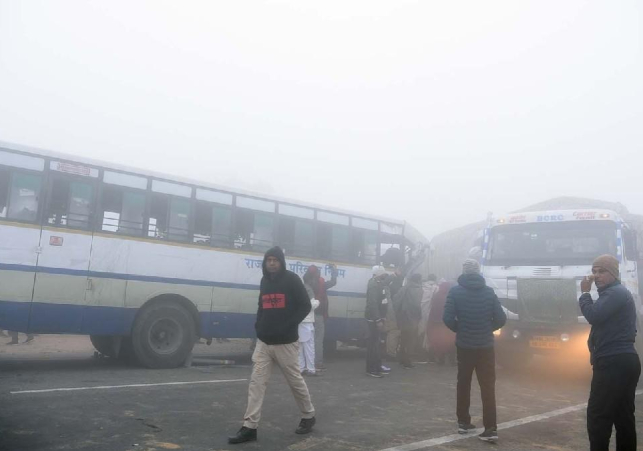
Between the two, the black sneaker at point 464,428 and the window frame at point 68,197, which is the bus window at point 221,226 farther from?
the black sneaker at point 464,428

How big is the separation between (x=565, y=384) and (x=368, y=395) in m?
4.28

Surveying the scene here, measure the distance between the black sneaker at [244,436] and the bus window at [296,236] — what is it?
22.6ft

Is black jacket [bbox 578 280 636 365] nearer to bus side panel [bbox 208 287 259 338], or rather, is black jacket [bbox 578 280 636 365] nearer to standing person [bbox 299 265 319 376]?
standing person [bbox 299 265 319 376]

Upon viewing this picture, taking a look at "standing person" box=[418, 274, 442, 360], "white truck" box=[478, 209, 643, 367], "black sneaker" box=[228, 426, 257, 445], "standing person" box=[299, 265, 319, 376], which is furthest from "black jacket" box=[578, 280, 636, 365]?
"standing person" box=[418, 274, 442, 360]

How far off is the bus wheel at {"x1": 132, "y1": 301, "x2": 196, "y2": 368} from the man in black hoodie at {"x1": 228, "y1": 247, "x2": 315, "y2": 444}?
187 inches

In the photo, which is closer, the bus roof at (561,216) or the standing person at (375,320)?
the standing person at (375,320)

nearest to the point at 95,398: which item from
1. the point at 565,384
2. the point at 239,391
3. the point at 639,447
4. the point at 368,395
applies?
the point at 239,391

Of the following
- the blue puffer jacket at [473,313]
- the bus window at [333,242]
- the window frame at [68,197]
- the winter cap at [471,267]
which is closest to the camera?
the blue puffer jacket at [473,313]

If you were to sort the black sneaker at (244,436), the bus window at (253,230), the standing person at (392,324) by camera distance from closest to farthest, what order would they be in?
Result: the black sneaker at (244,436) → the standing person at (392,324) → the bus window at (253,230)

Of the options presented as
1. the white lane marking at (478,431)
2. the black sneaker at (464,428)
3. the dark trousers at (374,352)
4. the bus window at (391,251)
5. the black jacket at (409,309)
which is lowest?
the white lane marking at (478,431)

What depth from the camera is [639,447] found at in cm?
570

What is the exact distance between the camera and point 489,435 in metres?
5.72

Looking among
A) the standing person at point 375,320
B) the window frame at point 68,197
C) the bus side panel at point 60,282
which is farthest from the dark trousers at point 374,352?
the window frame at point 68,197

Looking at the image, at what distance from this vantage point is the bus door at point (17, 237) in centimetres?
862
